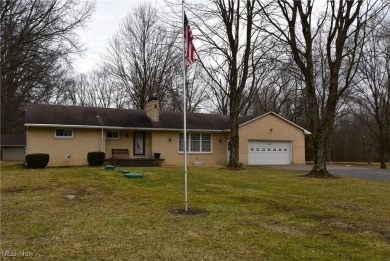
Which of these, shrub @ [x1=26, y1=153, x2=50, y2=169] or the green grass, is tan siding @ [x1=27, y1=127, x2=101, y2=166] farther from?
the green grass

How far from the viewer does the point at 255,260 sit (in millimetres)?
4656

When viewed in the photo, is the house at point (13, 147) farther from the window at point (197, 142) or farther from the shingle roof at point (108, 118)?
the window at point (197, 142)

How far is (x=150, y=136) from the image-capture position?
2441cm

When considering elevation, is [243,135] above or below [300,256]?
above

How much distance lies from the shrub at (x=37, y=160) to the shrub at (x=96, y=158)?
7.94 ft

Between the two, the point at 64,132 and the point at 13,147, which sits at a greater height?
the point at 64,132

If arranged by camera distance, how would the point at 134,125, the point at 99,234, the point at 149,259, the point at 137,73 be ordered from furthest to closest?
the point at 137,73, the point at 134,125, the point at 99,234, the point at 149,259

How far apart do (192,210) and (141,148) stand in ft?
55.0

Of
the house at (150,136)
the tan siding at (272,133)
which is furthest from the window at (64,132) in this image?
the tan siding at (272,133)

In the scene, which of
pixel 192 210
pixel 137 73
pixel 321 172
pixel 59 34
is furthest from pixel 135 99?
pixel 192 210

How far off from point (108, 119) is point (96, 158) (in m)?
3.47

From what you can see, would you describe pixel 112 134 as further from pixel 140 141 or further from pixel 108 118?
pixel 140 141

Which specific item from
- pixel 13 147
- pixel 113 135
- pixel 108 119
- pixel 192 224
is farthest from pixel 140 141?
pixel 13 147

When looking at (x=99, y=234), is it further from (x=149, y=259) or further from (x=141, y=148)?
(x=141, y=148)
